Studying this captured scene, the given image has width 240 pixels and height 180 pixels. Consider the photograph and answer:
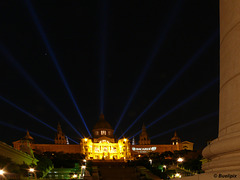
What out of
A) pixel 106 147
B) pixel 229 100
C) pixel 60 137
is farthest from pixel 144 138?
pixel 229 100

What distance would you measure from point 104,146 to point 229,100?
88.7 m

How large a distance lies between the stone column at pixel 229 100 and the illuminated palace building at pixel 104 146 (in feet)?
269

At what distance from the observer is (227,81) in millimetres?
7148

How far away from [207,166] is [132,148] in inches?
3522

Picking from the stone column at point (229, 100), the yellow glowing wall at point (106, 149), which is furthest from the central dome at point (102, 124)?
the stone column at point (229, 100)

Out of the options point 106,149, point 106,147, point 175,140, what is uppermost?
point 175,140

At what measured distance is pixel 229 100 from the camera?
6.91 m

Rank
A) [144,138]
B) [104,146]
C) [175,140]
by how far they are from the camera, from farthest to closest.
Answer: [175,140], [144,138], [104,146]

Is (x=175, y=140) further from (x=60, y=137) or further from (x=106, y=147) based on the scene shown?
(x=60, y=137)

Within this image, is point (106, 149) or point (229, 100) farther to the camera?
point (106, 149)

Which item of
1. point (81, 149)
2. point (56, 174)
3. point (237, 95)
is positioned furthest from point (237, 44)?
point (81, 149)

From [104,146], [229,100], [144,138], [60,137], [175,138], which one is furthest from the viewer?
[175,138]

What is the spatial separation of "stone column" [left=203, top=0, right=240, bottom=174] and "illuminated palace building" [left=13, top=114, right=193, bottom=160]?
82091 millimetres

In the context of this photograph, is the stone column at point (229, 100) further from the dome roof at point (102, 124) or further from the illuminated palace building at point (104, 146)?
the dome roof at point (102, 124)
